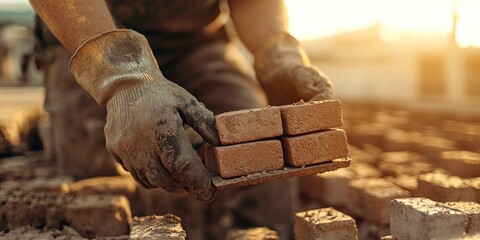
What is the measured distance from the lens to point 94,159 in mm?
3227

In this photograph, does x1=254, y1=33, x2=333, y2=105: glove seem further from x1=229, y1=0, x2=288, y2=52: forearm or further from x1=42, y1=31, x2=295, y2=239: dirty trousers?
x1=42, y1=31, x2=295, y2=239: dirty trousers

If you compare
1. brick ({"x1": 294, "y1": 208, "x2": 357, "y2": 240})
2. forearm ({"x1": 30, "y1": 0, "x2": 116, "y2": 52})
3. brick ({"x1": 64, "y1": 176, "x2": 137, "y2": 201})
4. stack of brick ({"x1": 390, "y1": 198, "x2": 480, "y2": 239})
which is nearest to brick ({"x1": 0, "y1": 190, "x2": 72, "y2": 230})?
brick ({"x1": 64, "y1": 176, "x2": 137, "y2": 201})

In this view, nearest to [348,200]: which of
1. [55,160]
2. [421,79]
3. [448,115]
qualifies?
[55,160]

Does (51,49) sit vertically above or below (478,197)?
above

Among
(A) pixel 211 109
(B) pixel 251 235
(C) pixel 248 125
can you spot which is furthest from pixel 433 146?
(C) pixel 248 125


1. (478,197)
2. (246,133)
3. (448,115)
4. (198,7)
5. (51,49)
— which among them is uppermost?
(198,7)

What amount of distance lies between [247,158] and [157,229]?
434 millimetres

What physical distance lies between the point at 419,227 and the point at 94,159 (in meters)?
2.04

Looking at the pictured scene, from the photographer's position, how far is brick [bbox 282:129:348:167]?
198 cm

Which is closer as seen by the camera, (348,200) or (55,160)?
(348,200)

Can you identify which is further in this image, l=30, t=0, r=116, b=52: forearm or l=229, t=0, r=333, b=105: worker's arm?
l=229, t=0, r=333, b=105: worker's arm

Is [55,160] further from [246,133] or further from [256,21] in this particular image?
[246,133]

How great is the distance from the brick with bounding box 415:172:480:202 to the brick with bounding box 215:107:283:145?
99cm

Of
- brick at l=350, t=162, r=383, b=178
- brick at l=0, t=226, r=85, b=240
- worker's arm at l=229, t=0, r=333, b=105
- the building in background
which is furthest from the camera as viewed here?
the building in background
